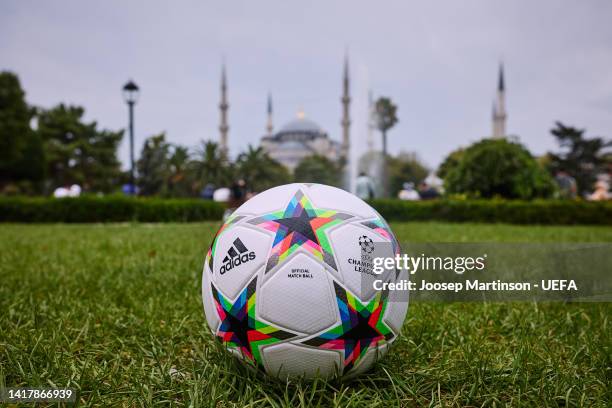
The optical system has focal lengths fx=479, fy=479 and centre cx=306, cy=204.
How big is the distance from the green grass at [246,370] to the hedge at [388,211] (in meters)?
15.4

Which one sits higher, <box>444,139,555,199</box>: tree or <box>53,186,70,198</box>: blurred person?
<box>444,139,555,199</box>: tree

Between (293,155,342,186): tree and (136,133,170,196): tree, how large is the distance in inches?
837

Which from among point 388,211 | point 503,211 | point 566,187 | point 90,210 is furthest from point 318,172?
point 90,210

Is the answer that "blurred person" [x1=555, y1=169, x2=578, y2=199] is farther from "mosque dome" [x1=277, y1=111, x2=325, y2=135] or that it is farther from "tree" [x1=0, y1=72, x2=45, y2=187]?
"mosque dome" [x1=277, y1=111, x2=325, y2=135]

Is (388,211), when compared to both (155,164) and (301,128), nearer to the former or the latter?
(155,164)

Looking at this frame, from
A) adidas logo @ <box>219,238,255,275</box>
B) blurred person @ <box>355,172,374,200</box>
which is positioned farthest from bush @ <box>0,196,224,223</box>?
adidas logo @ <box>219,238,255,275</box>

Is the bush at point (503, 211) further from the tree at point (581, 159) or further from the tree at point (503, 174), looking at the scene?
the tree at point (581, 159)

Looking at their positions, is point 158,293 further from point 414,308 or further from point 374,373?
point 374,373

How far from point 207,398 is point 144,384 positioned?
0.41 m

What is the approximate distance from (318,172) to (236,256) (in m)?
73.6

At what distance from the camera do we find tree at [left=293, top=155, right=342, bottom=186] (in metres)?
74.7

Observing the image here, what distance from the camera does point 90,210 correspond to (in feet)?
66.0

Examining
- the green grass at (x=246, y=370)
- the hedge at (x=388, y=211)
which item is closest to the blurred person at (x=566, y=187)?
the hedge at (x=388, y=211)

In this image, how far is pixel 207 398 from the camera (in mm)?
2229
